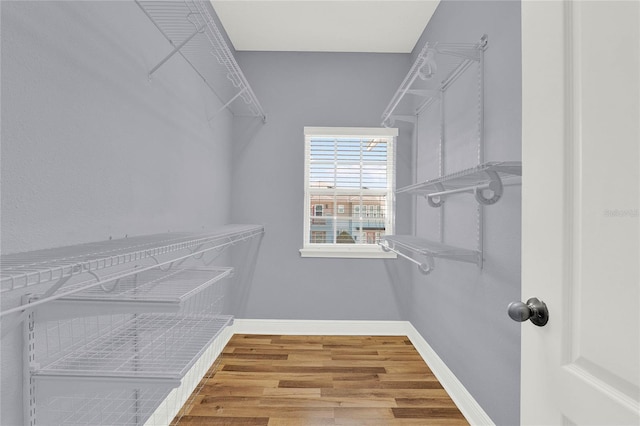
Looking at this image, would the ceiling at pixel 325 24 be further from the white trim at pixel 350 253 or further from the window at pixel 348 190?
the white trim at pixel 350 253

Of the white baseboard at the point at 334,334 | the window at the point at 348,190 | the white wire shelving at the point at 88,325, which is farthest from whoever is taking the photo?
the window at the point at 348,190

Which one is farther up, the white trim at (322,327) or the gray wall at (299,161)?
the gray wall at (299,161)

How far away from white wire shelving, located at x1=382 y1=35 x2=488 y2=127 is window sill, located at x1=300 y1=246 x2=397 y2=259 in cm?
112

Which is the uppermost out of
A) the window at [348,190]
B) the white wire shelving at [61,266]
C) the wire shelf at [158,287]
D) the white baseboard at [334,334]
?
the window at [348,190]

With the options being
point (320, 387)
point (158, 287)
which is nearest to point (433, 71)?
point (158, 287)

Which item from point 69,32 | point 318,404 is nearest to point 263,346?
point 318,404

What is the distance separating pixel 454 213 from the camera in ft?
6.79

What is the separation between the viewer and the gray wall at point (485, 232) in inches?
56.5

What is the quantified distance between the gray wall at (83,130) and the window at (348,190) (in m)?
1.42

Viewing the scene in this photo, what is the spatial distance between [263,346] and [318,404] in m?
0.93
